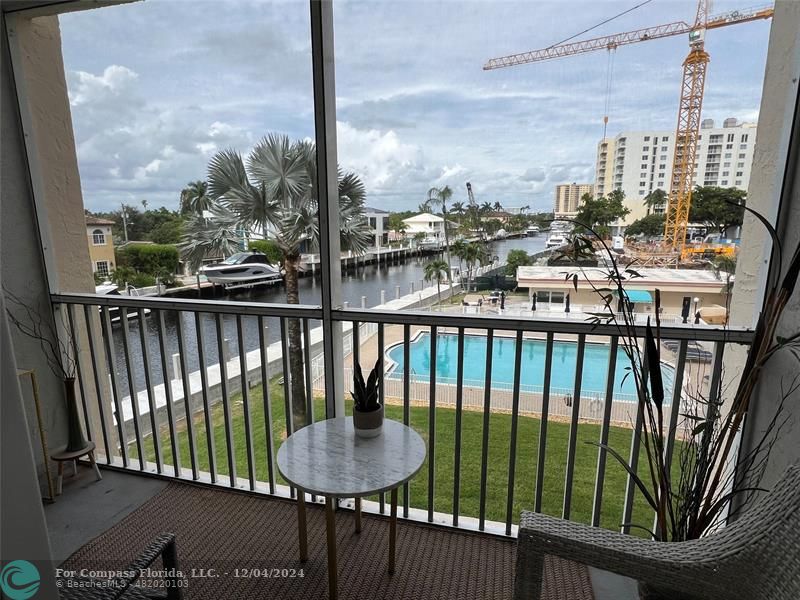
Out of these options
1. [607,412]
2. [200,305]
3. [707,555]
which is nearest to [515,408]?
[607,412]

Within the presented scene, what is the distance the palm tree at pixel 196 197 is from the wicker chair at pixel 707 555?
2.16 metres

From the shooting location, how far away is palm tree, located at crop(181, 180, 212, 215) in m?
2.34

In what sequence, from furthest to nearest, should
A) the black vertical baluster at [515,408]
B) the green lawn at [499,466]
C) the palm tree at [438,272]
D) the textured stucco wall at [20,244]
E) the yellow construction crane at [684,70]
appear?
the green lawn at [499,466]
the textured stucco wall at [20,244]
the palm tree at [438,272]
the black vertical baluster at [515,408]
the yellow construction crane at [684,70]

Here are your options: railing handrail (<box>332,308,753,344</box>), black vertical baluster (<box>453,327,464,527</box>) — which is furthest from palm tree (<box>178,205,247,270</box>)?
black vertical baluster (<box>453,327,464,527</box>)

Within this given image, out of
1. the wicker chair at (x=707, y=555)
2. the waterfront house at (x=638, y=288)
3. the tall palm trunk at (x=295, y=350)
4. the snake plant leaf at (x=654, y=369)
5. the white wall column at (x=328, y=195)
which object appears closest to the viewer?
the wicker chair at (x=707, y=555)

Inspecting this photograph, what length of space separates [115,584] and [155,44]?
2471mm

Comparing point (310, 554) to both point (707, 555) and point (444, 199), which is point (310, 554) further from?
point (444, 199)

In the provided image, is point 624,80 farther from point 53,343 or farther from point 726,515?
point 53,343

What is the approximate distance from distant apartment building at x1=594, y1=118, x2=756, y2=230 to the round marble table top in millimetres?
1317

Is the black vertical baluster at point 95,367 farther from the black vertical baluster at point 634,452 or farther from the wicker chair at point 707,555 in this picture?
the black vertical baluster at point 634,452

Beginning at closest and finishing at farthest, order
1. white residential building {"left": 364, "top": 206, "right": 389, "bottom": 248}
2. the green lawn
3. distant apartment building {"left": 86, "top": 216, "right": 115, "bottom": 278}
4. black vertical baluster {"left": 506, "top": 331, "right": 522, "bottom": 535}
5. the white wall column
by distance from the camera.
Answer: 1. the white wall column
2. black vertical baluster {"left": 506, "top": 331, "right": 522, "bottom": 535}
3. white residential building {"left": 364, "top": 206, "right": 389, "bottom": 248}
4. distant apartment building {"left": 86, "top": 216, "right": 115, "bottom": 278}
5. the green lawn

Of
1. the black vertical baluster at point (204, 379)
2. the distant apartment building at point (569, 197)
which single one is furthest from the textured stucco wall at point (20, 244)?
the distant apartment building at point (569, 197)

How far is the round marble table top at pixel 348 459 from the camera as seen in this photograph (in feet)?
4.94

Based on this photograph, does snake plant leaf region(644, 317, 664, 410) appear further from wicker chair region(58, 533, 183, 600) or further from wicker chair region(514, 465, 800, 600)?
wicker chair region(58, 533, 183, 600)
